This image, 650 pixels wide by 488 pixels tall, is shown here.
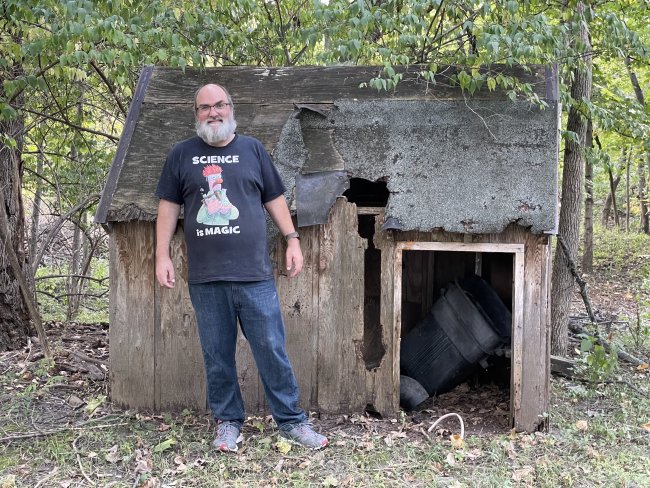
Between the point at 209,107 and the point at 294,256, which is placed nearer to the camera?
the point at 209,107

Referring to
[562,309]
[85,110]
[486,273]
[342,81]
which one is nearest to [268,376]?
[342,81]

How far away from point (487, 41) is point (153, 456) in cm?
352

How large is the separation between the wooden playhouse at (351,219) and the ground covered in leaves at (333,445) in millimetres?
282

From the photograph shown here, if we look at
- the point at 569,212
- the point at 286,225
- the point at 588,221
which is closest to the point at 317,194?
the point at 286,225

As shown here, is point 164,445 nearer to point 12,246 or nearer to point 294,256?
point 294,256

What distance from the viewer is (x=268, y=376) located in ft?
14.4

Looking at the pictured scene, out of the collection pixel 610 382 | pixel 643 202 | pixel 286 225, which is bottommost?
pixel 610 382

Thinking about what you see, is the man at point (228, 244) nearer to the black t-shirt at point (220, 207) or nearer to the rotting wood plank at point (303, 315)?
the black t-shirt at point (220, 207)

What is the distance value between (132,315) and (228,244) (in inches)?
51.7

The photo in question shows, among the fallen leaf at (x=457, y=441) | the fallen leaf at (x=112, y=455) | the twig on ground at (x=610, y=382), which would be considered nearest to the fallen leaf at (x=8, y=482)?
the fallen leaf at (x=112, y=455)

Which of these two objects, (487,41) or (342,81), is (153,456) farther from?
(487,41)

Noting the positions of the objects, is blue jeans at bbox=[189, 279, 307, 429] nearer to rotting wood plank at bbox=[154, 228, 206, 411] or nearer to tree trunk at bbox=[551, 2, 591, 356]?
rotting wood plank at bbox=[154, 228, 206, 411]

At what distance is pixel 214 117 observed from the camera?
427 centimetres

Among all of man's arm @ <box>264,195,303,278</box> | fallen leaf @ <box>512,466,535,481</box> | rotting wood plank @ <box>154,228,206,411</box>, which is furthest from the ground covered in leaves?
man's arm @ <box>264,195,303,278</box>
